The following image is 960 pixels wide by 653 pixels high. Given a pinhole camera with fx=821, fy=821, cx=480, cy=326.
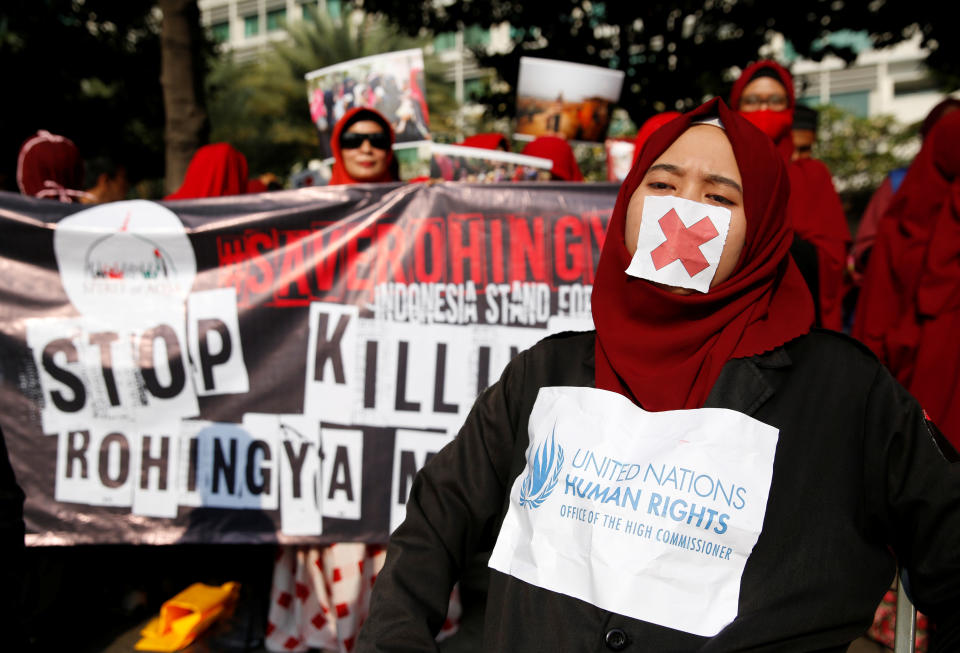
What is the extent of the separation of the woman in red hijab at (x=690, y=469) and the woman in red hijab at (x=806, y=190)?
195 cm

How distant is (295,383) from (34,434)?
1053mm

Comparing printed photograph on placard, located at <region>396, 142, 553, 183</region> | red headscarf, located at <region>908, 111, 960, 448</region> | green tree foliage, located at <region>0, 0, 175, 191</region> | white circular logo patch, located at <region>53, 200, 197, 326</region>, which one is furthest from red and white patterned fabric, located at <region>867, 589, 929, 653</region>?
green tree foliage, located at <region>0, 0, 175, 191</region>

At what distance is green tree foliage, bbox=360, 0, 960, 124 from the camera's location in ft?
27.7

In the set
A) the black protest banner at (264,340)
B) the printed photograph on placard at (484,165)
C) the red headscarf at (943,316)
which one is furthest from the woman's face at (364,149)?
the red headscarf at (943,316)

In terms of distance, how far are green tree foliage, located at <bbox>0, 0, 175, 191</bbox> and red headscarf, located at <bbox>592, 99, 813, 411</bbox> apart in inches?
483

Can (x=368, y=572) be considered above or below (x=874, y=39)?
below

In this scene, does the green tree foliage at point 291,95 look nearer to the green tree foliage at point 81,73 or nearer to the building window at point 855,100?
the green tree foliage at point 81,73

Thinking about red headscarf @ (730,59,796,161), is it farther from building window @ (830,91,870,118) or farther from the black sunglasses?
building window @ (830,91,870,118)

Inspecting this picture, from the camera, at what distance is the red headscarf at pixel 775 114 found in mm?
3543

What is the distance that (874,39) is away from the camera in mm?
8828

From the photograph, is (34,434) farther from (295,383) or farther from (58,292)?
(295,383)

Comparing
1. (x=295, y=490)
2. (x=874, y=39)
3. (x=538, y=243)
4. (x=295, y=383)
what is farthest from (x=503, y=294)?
(x=874, y=39)

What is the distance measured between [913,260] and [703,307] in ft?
7.46

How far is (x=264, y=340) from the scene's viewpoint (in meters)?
3.20
